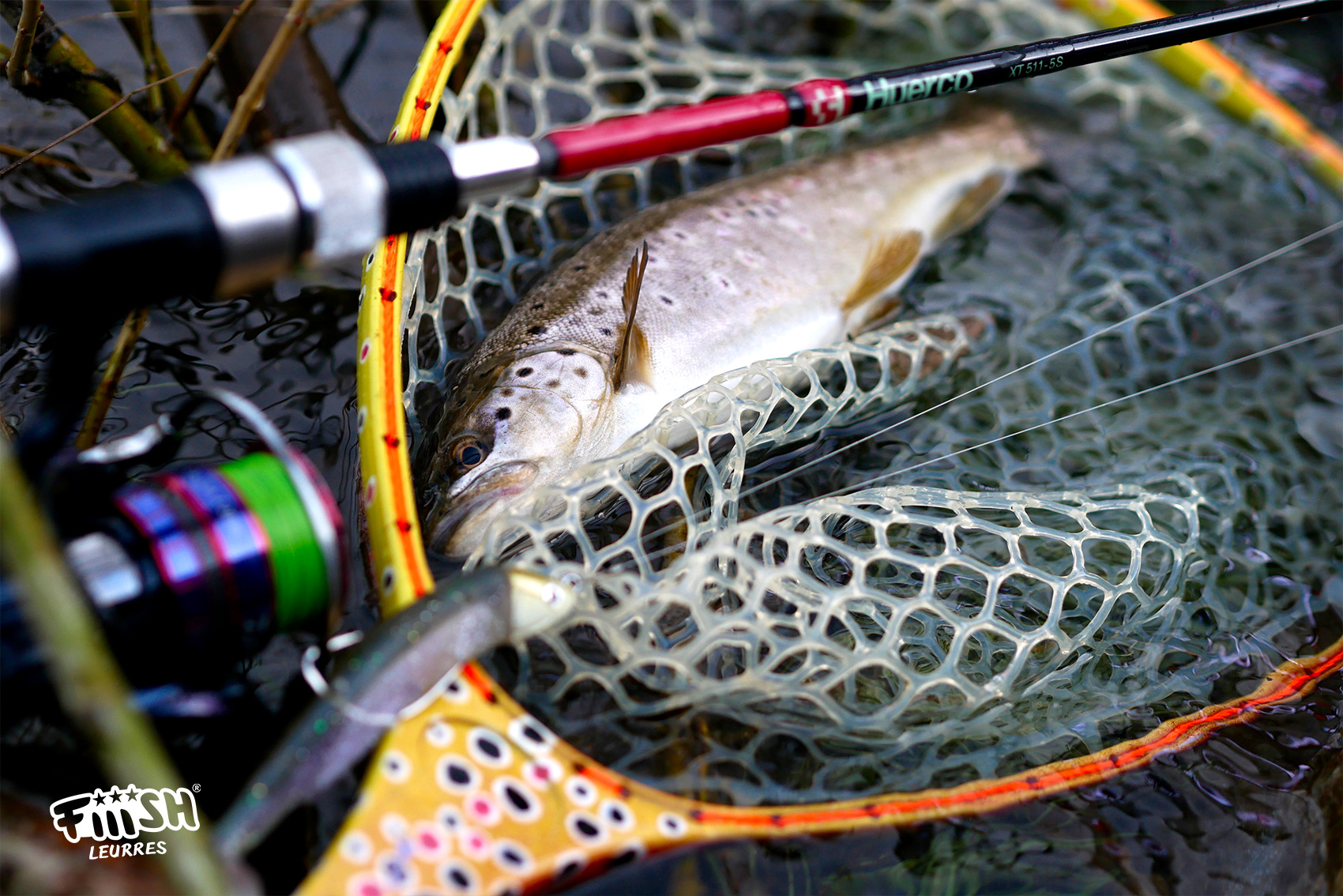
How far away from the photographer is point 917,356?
2.70 m

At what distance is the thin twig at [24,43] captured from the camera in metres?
2.19

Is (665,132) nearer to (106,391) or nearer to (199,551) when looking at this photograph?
(199,551)

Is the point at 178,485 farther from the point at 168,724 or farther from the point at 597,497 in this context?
the point at 597,497

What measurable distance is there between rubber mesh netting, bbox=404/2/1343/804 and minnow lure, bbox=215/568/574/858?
167mm

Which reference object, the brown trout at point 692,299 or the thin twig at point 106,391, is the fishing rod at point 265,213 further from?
the thin twig at point 106,391

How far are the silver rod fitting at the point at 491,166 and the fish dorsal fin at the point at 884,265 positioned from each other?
157 cm

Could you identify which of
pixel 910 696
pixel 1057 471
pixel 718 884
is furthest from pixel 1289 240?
pixel 718 884

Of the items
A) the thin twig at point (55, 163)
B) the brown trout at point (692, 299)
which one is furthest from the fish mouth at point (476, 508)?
the thin twig at point (55, 163)

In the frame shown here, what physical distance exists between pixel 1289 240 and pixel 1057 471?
1.64 meters

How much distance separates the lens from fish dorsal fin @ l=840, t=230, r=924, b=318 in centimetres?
299

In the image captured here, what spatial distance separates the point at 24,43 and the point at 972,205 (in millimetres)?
2938

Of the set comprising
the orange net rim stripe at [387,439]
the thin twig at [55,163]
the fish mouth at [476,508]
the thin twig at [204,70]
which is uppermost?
the thin twig at [204,70]

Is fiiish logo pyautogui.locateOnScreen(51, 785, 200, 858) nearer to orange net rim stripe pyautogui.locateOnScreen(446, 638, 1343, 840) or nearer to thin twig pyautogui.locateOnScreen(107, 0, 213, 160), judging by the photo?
orange net rim stripe pyautogui.locateOnScreen(446, 638, 1343, 840)

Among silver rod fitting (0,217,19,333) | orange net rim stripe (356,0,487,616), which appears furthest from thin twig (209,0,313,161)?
silver rod fitting (0,217,19,333)
